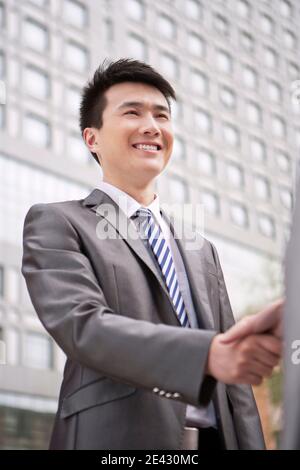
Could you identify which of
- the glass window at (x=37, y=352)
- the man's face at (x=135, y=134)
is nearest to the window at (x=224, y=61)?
the glass window at (x=37, y=352)

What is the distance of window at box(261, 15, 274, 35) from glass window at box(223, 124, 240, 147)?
27.1 feet

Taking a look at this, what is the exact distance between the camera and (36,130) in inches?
1238

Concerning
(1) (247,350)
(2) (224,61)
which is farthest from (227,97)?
(1) (247,350)

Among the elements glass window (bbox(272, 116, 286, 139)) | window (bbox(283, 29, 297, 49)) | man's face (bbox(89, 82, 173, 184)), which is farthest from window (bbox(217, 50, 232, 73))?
man's face (bbox(89, 82, 173, 184))

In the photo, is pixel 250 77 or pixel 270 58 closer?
pixel 250 77

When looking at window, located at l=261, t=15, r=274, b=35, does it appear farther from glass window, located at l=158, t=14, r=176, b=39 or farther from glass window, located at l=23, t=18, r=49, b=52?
glass window, located at l=23, t=18, r=49, b=52

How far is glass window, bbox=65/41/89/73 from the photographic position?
3394 centimetres

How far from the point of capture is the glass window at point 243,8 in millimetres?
45094

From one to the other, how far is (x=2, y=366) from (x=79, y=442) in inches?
1102

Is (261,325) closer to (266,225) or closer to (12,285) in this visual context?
(12,285)

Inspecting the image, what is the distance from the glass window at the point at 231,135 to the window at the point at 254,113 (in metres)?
1.63

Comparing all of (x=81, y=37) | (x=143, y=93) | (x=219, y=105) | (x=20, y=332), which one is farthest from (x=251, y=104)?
(x=143, y=93)

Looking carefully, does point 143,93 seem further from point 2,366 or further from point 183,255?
point 2,366

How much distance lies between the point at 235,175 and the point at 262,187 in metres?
2.45
